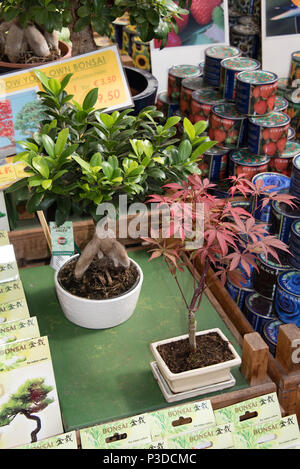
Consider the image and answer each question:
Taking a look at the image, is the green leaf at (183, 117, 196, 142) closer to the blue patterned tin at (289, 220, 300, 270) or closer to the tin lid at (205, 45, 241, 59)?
the blue patterned tin at (289, 220, 300, 270)

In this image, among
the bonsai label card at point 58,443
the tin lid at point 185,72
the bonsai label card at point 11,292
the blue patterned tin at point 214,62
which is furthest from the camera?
the tin lid at point 185,72

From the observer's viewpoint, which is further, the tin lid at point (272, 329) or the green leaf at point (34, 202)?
the tin lid at point (272, 329)

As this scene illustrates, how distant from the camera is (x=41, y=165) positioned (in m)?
1.19

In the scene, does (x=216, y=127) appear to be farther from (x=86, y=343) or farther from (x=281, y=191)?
(x=86, y=343)

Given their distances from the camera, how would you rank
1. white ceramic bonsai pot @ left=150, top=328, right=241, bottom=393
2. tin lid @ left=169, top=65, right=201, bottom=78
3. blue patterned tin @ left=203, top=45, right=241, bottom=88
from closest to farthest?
white ceramic bonsai pot @ left=150, top=328, right=241, bottom=393
blue patterned tin @ left=203, top=45, right=241, bottom=88
tin lid @ left=169, top=65, right=201, bottom=78

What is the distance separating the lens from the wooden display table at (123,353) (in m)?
1.33

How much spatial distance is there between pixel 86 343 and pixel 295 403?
1.91 feet

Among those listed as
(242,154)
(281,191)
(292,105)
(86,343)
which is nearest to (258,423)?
(86,343)

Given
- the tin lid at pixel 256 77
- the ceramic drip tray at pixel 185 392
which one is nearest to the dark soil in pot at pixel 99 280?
the ceramic drip tray at pixel 185 392

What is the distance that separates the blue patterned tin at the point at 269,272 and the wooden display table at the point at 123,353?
166mm

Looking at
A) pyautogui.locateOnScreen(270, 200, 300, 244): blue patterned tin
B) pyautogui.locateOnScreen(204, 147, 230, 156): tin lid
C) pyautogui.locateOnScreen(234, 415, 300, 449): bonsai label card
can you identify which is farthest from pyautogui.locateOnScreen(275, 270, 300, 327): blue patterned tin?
pyautogui.locateOnScreen(204, 147, 230, 156): tin lid

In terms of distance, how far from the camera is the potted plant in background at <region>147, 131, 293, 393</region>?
1197 millimetres

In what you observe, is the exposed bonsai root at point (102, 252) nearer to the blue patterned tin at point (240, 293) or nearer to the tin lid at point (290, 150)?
the blue patterned tin at point (240, 293)

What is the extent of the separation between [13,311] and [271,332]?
814 mm
